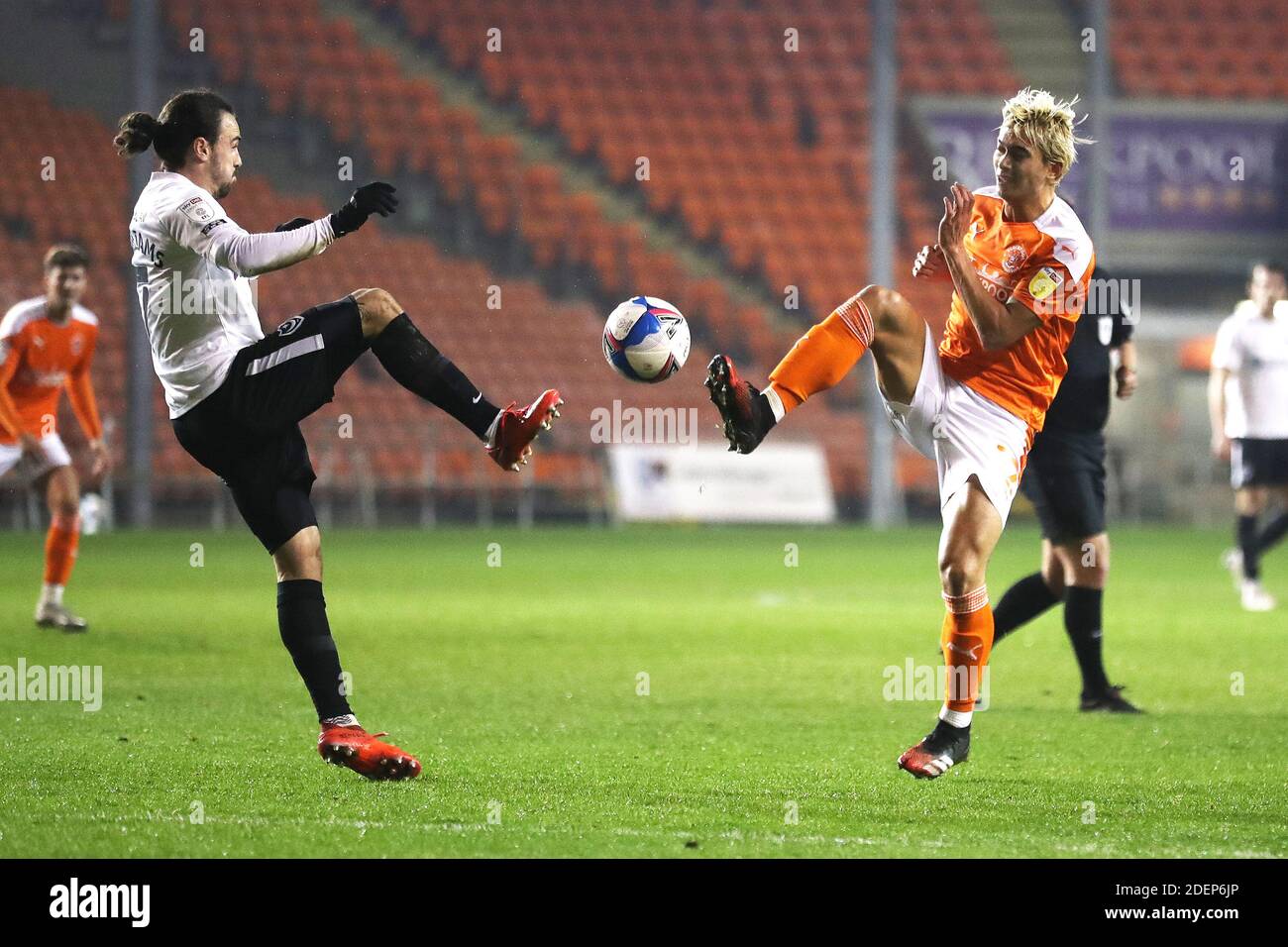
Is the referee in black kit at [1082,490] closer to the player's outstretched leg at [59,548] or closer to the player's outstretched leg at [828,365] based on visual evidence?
the player's outstretched leg at [828,365]

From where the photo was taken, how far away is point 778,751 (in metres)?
5.81

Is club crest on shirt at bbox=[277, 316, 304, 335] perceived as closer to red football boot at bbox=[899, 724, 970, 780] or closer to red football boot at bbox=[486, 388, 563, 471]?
red football boot at bbox=[486, 388, 563, 471]

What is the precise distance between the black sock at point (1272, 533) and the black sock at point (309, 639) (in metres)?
7.78

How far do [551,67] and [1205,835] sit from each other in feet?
68.6

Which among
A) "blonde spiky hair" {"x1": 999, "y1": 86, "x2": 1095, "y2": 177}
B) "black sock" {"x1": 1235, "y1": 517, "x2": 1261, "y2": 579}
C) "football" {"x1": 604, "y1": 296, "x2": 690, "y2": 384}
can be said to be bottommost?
"black sock" {"x1": 1235, "y1": 517, "x2": 1261, "y2": 579}

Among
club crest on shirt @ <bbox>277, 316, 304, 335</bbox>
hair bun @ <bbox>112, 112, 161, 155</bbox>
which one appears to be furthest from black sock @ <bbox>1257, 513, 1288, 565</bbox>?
hair bun @ <bbox>112, 112, 161, 155</bbox>

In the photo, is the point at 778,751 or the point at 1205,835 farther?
the point at 778,751

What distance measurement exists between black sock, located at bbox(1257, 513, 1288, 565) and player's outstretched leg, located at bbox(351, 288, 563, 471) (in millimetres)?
7535

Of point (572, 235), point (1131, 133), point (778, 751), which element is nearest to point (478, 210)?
point (572, 235)

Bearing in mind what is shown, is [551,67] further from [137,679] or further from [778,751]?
[778,751]

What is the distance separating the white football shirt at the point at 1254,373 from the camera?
11398 mm

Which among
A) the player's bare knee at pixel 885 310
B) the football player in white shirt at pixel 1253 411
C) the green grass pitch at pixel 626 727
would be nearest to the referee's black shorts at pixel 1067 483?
the green grass pitch at pixel 626 727

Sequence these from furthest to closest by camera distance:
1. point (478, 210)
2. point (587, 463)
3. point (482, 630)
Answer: point (478, 210) → point (587, 463) → point (482, 630)

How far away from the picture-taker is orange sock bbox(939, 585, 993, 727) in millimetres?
5246
